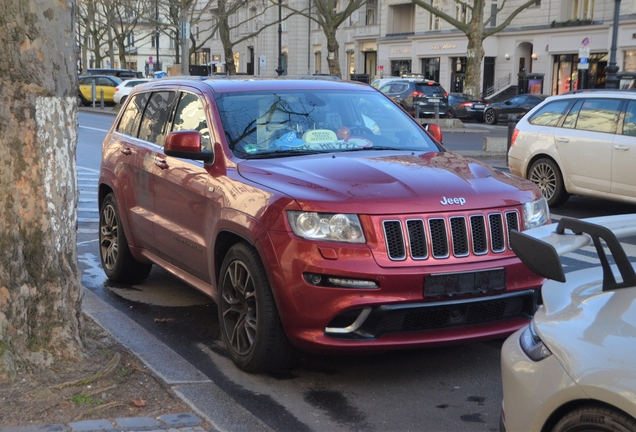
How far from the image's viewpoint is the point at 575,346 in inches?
108

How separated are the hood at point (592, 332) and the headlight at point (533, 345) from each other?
0.03 m

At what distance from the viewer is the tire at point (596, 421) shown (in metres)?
2.53

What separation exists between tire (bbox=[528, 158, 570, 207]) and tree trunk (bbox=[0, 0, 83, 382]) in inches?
322

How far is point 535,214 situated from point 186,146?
2.16m

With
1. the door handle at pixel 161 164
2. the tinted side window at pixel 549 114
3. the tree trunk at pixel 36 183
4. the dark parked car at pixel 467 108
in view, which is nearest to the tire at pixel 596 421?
the tree trunk at pixel 36 183

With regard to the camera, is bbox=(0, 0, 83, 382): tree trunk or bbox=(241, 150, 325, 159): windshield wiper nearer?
bbox=(0, 0, 83, 382): tree trunk

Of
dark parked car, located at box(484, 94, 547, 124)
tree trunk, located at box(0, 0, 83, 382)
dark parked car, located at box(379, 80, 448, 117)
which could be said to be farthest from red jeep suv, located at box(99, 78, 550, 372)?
dark parked car, located at box(484, 94, 547, 124)

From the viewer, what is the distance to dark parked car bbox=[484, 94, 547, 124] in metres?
34.9

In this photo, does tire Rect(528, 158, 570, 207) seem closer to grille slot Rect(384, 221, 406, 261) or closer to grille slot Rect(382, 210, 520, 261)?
grille slot Rect(382, 210, 520, 261)

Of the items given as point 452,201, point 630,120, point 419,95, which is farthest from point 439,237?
point 419,95

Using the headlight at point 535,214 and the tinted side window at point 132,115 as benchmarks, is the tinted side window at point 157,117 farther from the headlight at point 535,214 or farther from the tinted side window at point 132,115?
the headlight at point 535,214

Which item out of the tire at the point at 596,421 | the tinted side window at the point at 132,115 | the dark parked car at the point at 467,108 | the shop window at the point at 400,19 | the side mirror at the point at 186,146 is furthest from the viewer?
the shop window at the point at 400,19

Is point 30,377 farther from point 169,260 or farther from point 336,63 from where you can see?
point 336,63

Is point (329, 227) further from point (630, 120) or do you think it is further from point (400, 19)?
point (400, 19)
